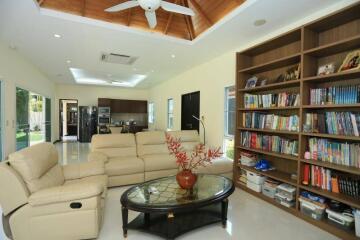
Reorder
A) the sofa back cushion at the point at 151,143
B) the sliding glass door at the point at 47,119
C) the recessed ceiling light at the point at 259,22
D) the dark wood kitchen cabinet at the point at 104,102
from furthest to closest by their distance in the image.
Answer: the dark wood kitchen cabinet at the point at 104,102, the sliding glass door at the point at 47,119, the sofa back cushion at the point at 151,143, the recessed ceiling light at the point at 259,22

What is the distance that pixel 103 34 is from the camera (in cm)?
342

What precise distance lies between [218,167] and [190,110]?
2.66m

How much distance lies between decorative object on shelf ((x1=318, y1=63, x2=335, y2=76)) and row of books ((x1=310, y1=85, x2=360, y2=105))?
196 mm

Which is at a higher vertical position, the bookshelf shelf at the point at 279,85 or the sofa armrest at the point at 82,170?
the bookshelf shelf at the point at 279,85

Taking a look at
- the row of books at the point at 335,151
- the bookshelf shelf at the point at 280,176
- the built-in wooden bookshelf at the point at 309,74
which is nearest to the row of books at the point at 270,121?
the built-in wooden bookshelf at the point at 309,74

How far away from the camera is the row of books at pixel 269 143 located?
2.74 m

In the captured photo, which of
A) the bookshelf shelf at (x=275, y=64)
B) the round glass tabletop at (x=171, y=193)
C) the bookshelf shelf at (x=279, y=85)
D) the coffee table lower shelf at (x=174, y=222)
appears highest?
the bookshelf shelf at (x=275, y=64)

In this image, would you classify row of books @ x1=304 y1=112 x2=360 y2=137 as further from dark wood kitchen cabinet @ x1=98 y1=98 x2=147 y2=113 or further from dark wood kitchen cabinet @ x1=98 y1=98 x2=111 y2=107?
dark wood kitchen cabinet @ x1=98 y1=98 x2=111 y2=107

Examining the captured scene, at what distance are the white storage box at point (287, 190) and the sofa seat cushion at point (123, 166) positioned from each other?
2.18m

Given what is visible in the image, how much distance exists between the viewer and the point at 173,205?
1856 mm

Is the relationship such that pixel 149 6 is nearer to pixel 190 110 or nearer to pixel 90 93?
pixel 190 110

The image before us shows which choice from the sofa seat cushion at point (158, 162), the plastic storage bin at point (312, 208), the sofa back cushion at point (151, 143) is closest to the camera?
the plastic storage bin at point (312, 208)

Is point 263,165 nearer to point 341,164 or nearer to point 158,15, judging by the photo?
point 341,164

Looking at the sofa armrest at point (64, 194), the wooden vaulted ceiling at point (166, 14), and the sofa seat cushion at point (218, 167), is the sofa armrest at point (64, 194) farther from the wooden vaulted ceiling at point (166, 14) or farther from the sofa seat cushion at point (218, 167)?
the wooden vaulted ceiling at point (166, 14)
